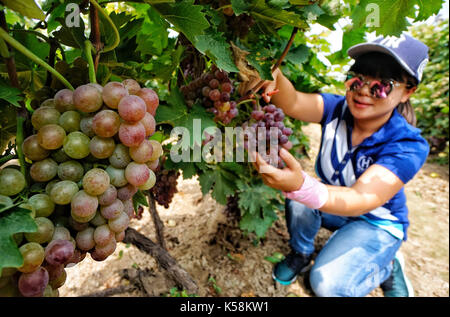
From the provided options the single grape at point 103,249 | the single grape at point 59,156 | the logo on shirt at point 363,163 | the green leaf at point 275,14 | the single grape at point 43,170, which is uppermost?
the green leaf at point 275,14

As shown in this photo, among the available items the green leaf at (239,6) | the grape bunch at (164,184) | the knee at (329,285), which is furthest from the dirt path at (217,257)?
the green leaf at (239,6)

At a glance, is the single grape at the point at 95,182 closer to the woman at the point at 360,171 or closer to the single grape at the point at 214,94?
the single grape at the point at 214,94

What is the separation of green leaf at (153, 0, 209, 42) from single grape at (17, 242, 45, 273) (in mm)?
434

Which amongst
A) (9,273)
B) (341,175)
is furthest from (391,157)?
(9,273)

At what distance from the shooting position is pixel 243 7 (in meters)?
0.67

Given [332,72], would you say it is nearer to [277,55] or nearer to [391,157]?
[391,157]

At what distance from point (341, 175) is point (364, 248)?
49cm

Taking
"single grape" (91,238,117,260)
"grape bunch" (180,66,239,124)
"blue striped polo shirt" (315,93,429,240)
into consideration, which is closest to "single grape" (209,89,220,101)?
"grape bunch" (180,66,239,124)

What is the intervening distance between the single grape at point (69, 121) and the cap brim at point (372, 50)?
4.93 feet

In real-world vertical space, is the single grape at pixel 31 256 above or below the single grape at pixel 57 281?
above

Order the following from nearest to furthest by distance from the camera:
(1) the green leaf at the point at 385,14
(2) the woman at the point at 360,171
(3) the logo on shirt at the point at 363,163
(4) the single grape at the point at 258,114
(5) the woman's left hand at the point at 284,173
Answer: (1) the green leaf at the point at 385,14, (4) the single grape at the point at 258,114, (5) the woman's left hand at the point at 284,173, (2) the woman at the point at 360,171, (3) the logo on shirt at the point at 363,163

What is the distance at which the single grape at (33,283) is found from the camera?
34cm

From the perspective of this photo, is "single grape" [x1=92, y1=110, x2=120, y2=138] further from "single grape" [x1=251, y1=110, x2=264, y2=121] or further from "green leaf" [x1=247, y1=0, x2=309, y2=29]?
"single grape" [x1=251, y1=110, x2=264, y2=121]

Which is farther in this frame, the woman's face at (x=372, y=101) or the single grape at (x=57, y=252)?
the woman's face at (x=372, y=101)
